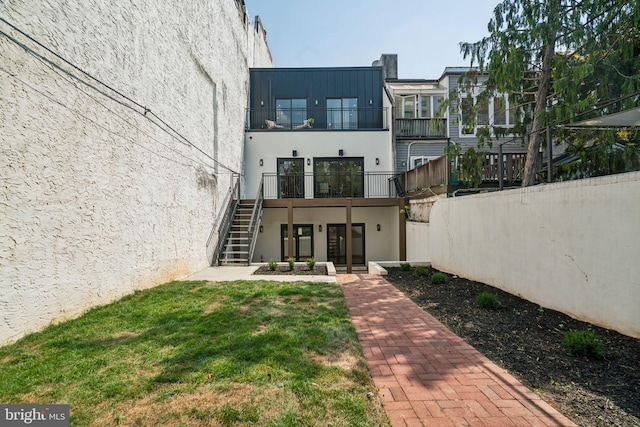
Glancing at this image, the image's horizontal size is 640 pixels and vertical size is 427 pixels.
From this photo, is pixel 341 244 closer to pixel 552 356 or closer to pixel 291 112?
pixel 291 112

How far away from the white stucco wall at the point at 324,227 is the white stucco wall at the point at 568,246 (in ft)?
20.5

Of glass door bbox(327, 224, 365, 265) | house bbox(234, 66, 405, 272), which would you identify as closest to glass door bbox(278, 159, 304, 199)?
house bbox(234, 66, 405, 272)

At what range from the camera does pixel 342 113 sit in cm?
1425

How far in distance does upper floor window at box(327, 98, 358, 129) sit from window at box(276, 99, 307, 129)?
1233mm

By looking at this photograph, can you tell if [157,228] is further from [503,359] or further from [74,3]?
[503,359]

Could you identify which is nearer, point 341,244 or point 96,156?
point 96,156

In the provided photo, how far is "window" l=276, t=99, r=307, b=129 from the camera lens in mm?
14266

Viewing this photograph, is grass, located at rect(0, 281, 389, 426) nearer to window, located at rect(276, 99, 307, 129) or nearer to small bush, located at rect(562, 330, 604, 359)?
small bush, located at rect(562, 330, 604, 359)

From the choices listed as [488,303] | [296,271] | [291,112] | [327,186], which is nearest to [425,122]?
[327,186]

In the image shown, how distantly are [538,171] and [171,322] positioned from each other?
8955 mm

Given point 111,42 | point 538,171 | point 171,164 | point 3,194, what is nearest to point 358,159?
point 538,171

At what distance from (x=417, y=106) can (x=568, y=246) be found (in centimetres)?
1134

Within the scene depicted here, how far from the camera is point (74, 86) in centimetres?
412

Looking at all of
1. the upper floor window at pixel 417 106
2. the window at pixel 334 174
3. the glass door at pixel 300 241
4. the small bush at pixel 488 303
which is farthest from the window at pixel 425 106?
the small bush at pixel 488 303
